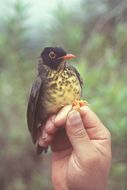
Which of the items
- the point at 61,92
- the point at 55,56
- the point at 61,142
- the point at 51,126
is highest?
the point at 55,56

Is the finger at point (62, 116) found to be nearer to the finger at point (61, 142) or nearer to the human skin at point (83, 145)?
the human skin at point (83, 145)

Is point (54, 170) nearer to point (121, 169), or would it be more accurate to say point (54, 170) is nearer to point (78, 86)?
point (78, 86)

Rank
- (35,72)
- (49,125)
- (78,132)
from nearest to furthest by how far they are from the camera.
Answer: (78,132), (49,125), (35,72)

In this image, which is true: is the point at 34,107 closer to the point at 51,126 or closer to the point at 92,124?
the point at 51,126

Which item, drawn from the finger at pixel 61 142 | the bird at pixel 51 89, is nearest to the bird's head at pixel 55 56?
the bird at pixel 51 89

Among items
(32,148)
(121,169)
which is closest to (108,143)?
(121,169)

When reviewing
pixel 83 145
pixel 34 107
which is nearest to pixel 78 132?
pixel 83 145

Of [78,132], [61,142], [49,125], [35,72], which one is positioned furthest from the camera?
[35,72]
